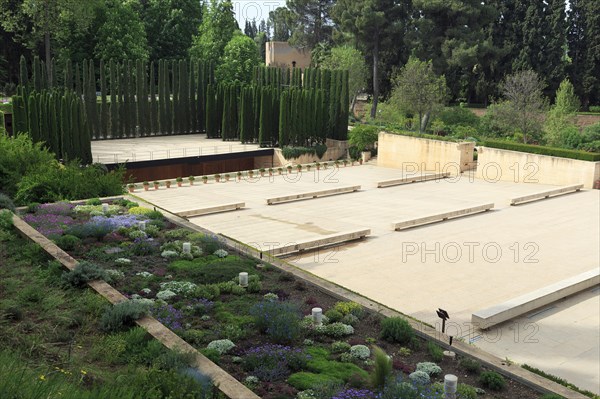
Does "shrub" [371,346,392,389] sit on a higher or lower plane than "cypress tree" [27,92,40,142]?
lower

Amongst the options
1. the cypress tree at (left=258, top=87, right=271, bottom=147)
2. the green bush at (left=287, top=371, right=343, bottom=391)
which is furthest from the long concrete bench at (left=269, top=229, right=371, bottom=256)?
the cypress tree at (left=258, top=87, right=271, bottom=147)

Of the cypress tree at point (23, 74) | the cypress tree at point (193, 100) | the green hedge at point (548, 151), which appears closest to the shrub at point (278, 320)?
the green hedge at point (548, 151)

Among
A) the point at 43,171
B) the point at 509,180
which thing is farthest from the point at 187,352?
the point at 509,180

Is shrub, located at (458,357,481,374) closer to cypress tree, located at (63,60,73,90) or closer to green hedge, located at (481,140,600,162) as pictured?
green hedge, located at (481,140,600,162)

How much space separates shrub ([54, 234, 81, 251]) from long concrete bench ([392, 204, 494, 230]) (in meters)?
10.9

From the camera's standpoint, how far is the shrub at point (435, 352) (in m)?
9.86

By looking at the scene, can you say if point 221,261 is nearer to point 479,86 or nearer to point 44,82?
point 44,82

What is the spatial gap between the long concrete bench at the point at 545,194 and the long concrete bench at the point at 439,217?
5.82 ft

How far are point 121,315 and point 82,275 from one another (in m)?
2.25

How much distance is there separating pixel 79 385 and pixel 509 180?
95.8 ft

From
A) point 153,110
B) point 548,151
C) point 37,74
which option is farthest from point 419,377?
point 153,110

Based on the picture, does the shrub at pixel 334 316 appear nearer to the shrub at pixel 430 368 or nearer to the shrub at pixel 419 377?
the shrub at pixel 430 368

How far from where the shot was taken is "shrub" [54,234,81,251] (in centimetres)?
1451

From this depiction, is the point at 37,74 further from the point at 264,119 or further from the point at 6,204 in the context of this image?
the point at 6,204
